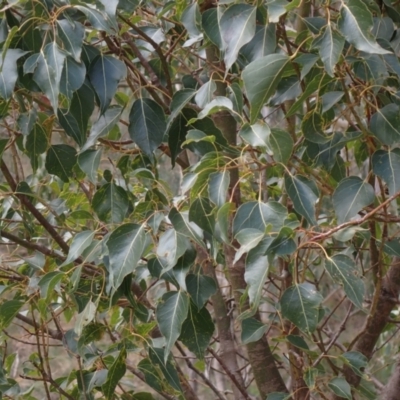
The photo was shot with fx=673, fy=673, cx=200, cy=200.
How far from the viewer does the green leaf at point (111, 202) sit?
1108mm

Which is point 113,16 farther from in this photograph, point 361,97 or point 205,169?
point 361,97

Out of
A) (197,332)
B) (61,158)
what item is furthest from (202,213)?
(61,158)

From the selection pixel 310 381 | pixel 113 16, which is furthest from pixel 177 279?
pixel 113 16

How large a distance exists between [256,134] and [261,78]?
0.24ft

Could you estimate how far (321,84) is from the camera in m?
0.98

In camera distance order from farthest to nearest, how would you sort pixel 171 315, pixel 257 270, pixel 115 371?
pixel 115 371 < pixel 171 315 < pixel 257 270

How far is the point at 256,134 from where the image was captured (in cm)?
87

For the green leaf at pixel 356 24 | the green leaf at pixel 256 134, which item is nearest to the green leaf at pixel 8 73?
the green leaf at pixel 256 134

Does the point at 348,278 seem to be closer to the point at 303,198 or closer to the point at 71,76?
the point at 303,198

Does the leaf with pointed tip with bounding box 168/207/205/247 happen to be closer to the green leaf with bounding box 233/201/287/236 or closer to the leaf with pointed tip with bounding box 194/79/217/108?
the green leaf with bounding box 233/201/287/236

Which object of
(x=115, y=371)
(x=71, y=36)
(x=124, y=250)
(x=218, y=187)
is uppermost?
(x=71, y=36)

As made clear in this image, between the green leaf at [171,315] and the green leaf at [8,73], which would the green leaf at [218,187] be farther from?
the green leaf at [8,73]

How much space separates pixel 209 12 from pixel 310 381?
23.2 inches

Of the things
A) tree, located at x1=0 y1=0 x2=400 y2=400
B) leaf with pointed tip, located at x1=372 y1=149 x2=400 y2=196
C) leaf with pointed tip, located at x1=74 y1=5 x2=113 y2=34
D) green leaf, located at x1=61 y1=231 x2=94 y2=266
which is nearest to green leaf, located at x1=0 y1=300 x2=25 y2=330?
tree, located at x1=0 y1=0 x2=400 y2=400
